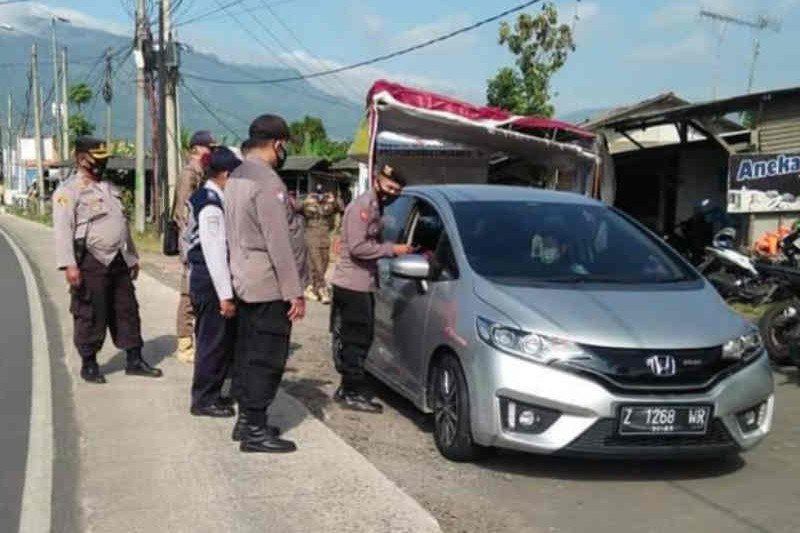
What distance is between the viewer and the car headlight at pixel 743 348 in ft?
17.2

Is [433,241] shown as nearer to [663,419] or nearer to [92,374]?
[663,419]

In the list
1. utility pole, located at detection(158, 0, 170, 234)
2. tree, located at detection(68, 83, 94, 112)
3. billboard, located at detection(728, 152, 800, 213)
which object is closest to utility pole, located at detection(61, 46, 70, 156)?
tree, located at detection(68, 83, 94, 112)

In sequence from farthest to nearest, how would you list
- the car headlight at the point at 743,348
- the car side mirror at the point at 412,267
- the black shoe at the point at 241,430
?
the car side mirror at the point at 412,267 < the black shoe at the point at 241,430 < the car headlight at the point at 743,348

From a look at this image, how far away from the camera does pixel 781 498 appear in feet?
17.1

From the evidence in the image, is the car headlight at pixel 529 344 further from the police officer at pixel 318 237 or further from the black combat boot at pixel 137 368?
the police officer at pixel 318 237

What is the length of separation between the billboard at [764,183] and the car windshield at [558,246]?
7.74 meters

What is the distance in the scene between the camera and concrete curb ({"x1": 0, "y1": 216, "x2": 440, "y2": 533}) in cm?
455

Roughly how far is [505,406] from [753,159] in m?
9.84

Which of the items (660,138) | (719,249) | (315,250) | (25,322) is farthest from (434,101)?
(660,138)

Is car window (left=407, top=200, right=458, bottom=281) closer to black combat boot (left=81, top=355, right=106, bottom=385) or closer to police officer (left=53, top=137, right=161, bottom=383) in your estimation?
police officer (left=53, top=137, right=161, bottom=383)

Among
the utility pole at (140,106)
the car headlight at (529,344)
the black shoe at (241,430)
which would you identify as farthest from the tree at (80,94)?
the car headlight at (529,344)

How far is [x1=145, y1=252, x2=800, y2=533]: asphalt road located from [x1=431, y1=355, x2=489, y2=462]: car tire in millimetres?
98

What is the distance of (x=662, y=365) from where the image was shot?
5.04 metres

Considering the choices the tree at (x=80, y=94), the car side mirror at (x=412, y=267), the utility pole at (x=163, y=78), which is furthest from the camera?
the tree at (x=80, y=94)
